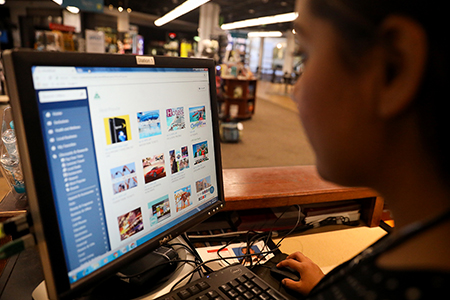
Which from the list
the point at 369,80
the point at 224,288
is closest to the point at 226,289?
the point at 224,288

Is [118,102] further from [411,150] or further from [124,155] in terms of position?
[411,150]

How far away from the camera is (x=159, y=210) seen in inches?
27.6

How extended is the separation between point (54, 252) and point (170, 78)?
0.42 meters

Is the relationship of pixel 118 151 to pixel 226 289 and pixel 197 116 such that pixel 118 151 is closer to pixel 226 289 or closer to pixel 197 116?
pixel 197 116

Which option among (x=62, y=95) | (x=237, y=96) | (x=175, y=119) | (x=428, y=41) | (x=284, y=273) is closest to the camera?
(x=428, y=41)

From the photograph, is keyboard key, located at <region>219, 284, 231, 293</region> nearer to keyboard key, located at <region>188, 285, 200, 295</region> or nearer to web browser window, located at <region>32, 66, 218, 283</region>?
keyboard key, located at <region>188, 285, 200, 295</region>

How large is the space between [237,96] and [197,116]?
20.7 feet

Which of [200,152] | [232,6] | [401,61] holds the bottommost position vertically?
[200,152]

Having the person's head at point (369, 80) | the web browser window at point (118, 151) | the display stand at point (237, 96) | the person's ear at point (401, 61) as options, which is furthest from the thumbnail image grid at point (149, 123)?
the display stand at point (237, 96)

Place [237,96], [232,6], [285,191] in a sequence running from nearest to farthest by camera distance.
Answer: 1. [285,191]
2. [237,96]
3. [232,6]

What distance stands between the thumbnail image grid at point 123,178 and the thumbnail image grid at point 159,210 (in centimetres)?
8

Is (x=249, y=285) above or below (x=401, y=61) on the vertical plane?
below

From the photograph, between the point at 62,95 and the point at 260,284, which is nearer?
the point at 62,95

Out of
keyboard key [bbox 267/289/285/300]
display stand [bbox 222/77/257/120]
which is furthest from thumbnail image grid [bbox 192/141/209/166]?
display stand [bbox 222/77/257/120]
